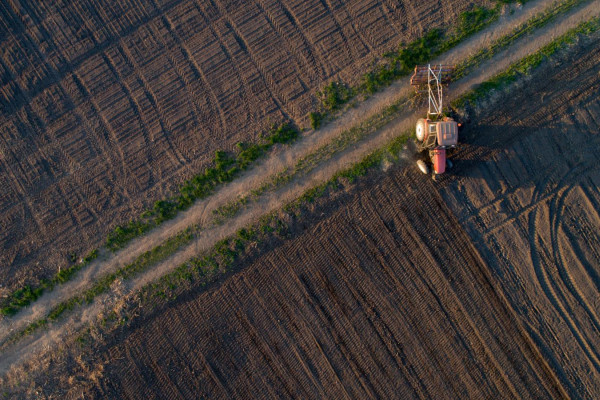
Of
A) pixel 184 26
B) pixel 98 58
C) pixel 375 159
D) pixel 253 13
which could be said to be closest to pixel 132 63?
pixel 98 58

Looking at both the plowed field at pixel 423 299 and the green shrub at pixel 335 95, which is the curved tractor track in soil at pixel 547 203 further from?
the green shrub at pixel 335 95

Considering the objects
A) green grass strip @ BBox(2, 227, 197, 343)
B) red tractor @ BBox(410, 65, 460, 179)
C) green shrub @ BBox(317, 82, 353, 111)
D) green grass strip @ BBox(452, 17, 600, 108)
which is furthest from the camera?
green shrub @ BBox(317, 82, 353, 111)

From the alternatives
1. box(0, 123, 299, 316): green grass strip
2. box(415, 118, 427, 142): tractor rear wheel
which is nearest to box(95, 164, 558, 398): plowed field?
box(415, 118, 427, 142): tractor rear wheel

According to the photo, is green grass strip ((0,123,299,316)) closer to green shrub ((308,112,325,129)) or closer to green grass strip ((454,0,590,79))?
green shrub ((308,112,325,129))

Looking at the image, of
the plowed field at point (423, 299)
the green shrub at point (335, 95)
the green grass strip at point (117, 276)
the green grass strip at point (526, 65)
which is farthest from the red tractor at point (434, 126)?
the green grass strip at point (117, 276)

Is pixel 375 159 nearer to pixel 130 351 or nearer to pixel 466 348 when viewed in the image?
pixel 466 348

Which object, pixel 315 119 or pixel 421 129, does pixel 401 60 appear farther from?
pixel 315 119

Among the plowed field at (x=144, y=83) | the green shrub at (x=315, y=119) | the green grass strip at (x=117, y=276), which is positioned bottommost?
the green grass strip at (x=117, y=276)
